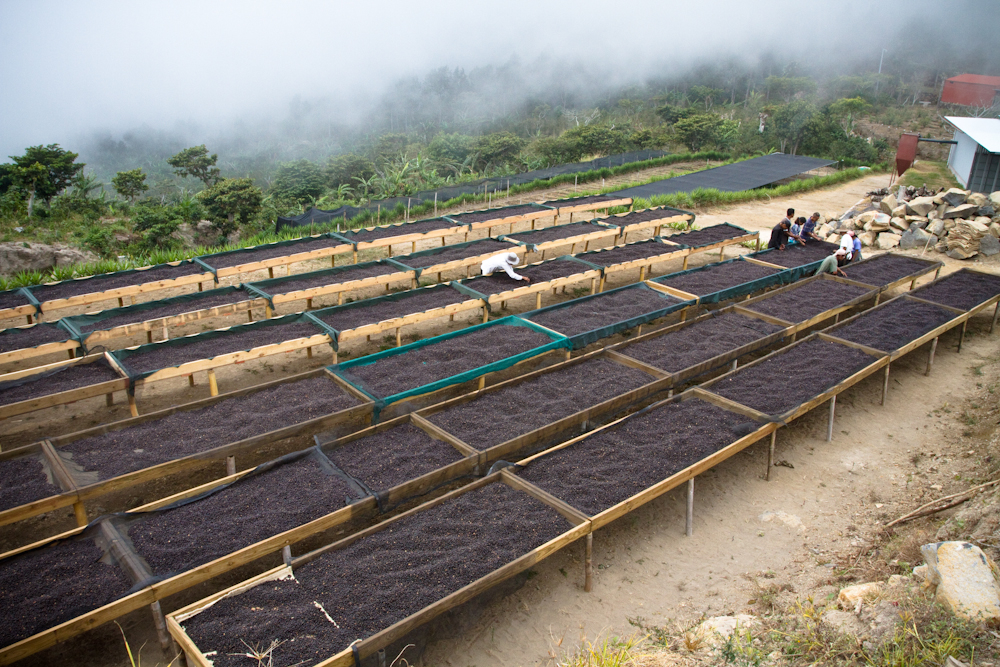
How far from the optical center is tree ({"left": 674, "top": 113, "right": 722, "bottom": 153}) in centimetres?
3077

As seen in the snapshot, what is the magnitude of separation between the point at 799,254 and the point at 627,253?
315 cm

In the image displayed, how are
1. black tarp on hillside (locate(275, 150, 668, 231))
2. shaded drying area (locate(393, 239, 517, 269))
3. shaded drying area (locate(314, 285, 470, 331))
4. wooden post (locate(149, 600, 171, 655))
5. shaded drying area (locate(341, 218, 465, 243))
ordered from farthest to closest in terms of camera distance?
black tarp on hillside (locate(275, 150, 668, 231)), shaded drying area (locate(341, 218, 465, 243)), shaded drying area (locate(393, 239, 517, 269)), shaded drying area (locate(314, 285, 470, 331)), wooden post (locate(149, 600, 171, 655))

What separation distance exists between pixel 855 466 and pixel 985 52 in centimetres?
8063

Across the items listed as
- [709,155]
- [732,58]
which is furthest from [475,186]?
[732,58]

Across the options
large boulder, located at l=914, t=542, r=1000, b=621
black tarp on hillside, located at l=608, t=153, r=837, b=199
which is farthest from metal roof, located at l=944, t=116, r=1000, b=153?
large boulder, located at l=914, t=542, r=1000, b=621

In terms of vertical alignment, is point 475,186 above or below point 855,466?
above

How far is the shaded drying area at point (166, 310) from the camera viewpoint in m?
8.33

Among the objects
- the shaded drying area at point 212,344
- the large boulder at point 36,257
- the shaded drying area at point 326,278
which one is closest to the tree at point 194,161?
the large boulder at point 36,257

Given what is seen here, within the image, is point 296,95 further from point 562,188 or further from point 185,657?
point 185,657

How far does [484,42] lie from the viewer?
3401 inches

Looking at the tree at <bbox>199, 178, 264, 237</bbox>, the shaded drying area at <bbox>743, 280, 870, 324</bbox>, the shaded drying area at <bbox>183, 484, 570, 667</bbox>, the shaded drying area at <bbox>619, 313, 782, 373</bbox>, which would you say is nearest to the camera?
the shaded drying area at <bbox>183, 484, 570, 667</bbox>

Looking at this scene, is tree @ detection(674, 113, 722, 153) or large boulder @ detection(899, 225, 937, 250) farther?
tree @ detection(674, 113, 722, 153)

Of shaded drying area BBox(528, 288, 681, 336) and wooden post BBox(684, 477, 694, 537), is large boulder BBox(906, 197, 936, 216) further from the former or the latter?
wooden post BBox(684, 477, 694, 537)

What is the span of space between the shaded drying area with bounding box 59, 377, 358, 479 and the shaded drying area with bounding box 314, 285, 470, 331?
62.6 inches
